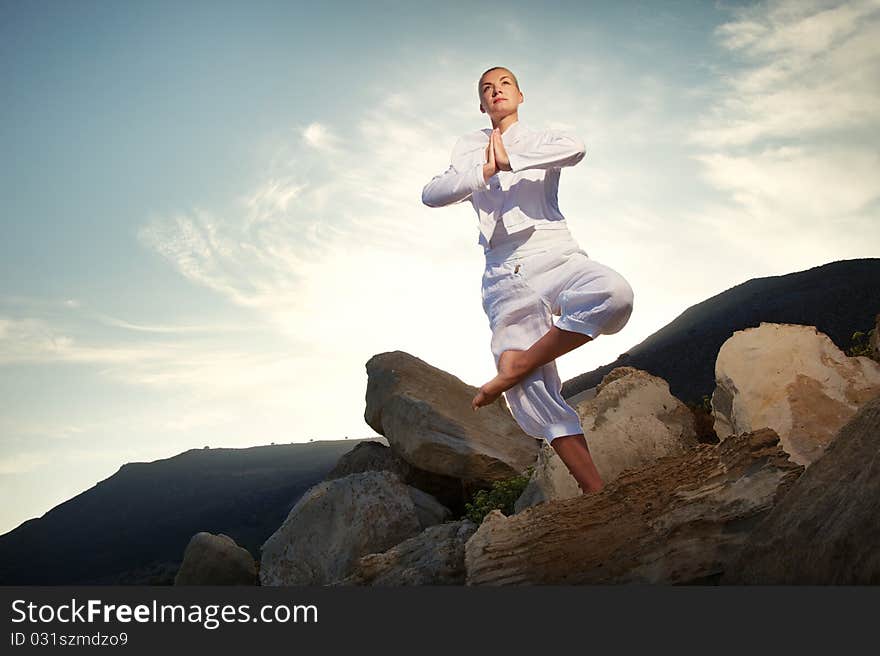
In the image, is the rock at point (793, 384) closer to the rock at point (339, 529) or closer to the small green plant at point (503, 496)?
the small green plant at point (503, 496)

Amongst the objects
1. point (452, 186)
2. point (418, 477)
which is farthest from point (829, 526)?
point (418, 477)

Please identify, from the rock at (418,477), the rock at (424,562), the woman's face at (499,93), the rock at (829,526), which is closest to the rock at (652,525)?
the rock at (829,526)

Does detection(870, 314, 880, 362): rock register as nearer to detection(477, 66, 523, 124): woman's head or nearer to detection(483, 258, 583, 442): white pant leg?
detection(483, 258, 583, 442): white pant leg

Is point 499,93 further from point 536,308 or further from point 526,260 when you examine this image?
point 536,308

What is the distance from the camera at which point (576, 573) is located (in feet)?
16.2

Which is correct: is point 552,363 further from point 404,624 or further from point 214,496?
point 214,496

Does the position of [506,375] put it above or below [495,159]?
below

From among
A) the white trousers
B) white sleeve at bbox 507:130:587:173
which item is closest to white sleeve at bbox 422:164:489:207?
Result: white sleeve at bbox 507:130:587:173

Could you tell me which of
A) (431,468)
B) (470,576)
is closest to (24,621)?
(470,576)

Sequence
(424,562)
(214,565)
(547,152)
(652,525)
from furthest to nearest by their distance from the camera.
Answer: (214,565) < (424,562) < (547,152) < (652,525)

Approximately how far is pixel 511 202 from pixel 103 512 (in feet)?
58.3

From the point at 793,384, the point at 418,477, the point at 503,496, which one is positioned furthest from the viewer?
the point at 418,477

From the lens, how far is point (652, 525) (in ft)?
16.4

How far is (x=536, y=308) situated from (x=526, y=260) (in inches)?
15.1
